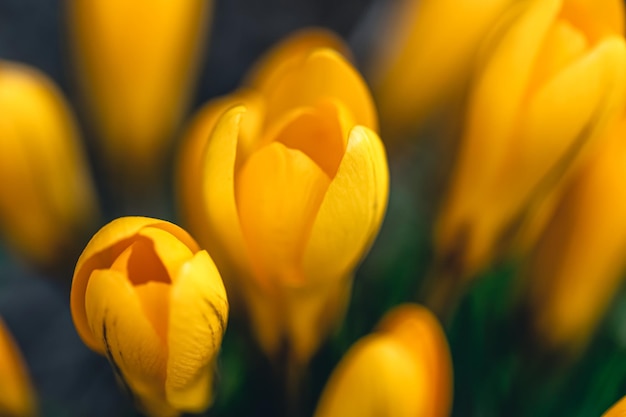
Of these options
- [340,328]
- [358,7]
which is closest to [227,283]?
[340,328]

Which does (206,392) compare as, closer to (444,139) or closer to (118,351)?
(118,351)

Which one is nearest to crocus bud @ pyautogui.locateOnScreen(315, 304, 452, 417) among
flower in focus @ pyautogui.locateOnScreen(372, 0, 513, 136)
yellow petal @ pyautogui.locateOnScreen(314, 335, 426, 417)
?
yellow petal @ pyautogui.locateOnScreen(314, 335, 426, 417)

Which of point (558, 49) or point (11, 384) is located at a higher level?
point (558, 49)

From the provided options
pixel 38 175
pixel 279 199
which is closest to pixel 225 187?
pixel 279 199

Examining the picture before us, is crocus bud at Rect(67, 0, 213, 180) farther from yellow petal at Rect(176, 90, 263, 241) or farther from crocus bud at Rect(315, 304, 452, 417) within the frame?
crocus bud at Rect(315, 304, 452, 417)

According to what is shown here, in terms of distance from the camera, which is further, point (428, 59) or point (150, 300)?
point (428, 59)

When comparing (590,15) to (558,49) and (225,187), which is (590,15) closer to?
(558,49)

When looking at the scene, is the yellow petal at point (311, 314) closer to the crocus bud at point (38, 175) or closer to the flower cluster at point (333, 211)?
the flower cluster at point (333, 211)
